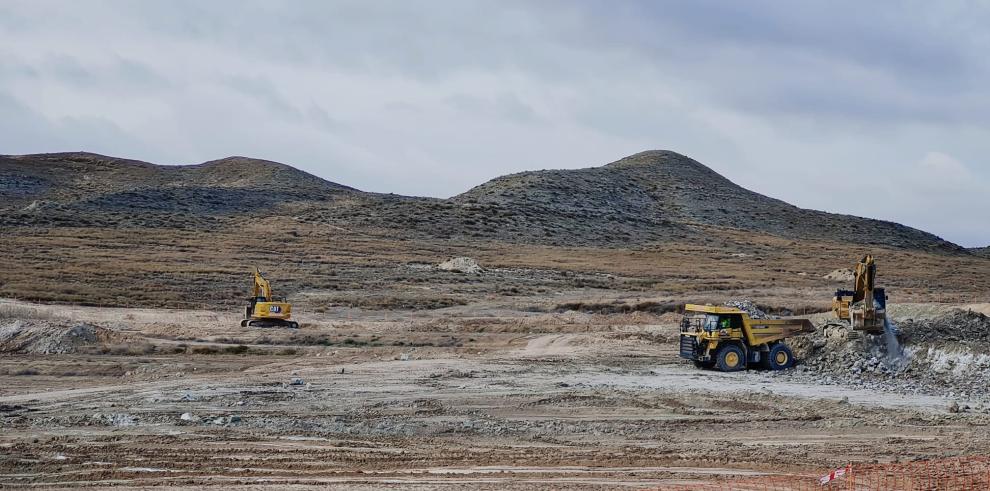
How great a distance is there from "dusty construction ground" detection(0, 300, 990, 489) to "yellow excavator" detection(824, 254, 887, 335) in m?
2.79

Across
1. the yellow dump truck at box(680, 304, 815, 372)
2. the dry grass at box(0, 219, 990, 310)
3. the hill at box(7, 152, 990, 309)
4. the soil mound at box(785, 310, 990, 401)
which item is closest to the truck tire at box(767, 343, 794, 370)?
the yellow dump truck at box(680, 304, 815, 372)

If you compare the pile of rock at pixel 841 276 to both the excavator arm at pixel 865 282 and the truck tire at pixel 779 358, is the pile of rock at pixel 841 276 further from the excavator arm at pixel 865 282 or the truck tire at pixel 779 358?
the truck tire at pixel 779 358

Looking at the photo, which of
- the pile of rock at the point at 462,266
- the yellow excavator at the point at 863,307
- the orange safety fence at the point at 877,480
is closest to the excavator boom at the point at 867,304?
the yellow excavator at the point at 863,307

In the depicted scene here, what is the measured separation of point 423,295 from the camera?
146ft

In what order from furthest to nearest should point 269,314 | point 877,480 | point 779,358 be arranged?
point 269,314, point 779,358, point 877,480

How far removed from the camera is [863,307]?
2405 cm

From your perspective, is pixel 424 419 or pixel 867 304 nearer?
pixel 424 419

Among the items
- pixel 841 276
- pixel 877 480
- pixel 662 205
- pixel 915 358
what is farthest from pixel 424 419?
pixel 662 205

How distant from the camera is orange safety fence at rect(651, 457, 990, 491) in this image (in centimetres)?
1154

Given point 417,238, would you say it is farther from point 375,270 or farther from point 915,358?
point 915,358

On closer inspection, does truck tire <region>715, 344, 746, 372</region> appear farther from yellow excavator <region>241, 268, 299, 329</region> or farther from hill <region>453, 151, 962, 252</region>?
hill <region>453, 151, 962, 252</region>

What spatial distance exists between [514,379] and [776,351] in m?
6.48

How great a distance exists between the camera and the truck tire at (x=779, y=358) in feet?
77.7

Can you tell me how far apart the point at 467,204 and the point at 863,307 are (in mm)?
60691
